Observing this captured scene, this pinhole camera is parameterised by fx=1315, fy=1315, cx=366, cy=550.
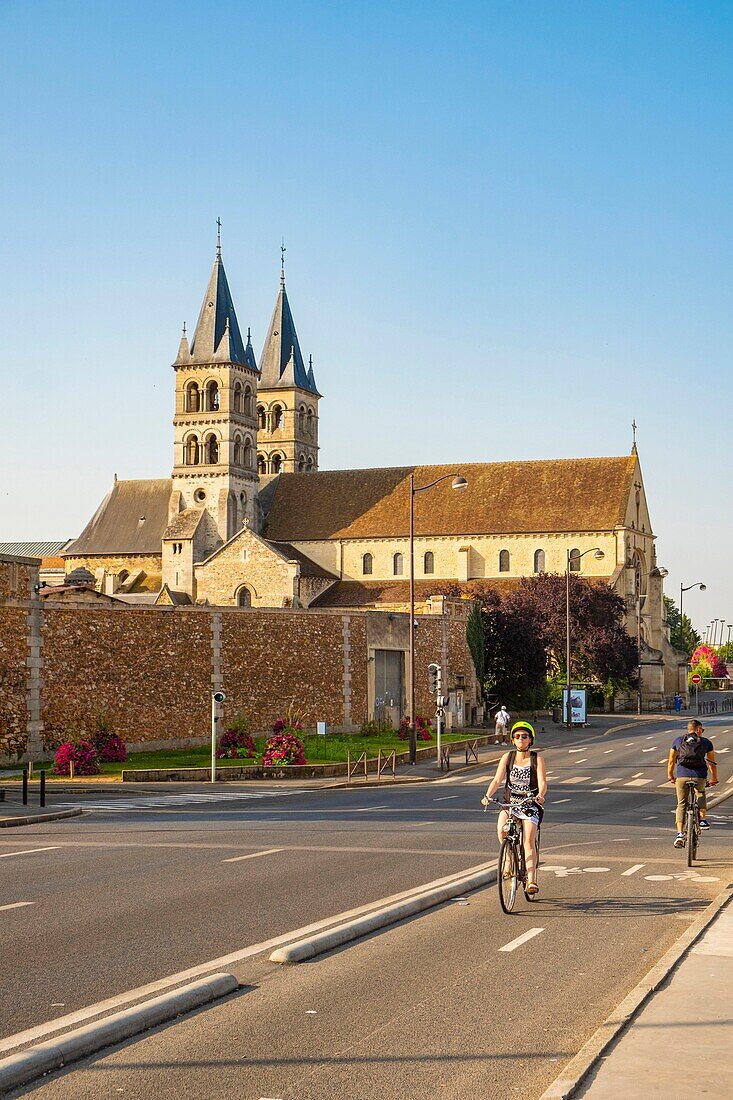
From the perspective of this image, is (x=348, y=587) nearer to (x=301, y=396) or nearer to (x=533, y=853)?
(x=301, y=396)

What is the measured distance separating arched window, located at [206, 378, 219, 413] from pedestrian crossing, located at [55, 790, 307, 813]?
74706mm

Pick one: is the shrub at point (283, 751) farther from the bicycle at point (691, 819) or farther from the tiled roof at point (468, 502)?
the tiled roof at point (468, 502)

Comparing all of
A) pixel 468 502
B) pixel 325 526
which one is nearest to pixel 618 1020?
pixel 468 502

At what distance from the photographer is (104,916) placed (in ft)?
39.0

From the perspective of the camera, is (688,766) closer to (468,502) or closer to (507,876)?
(507,876)

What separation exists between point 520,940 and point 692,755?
5.75 metres

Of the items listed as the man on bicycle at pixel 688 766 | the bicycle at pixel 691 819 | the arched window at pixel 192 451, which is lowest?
the bicycle at pixel 691 819

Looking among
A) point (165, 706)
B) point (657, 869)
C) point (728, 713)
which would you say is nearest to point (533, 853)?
point (657, 869)

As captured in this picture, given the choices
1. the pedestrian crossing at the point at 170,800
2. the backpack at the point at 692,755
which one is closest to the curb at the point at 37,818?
the pedestrian crossing at the point at 170,800

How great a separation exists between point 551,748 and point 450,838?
108 ft

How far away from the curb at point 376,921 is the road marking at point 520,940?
4.05 ft

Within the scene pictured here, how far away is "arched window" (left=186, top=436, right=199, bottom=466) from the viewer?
103375mm

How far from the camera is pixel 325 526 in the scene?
322 feet

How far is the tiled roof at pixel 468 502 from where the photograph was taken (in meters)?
92.4
